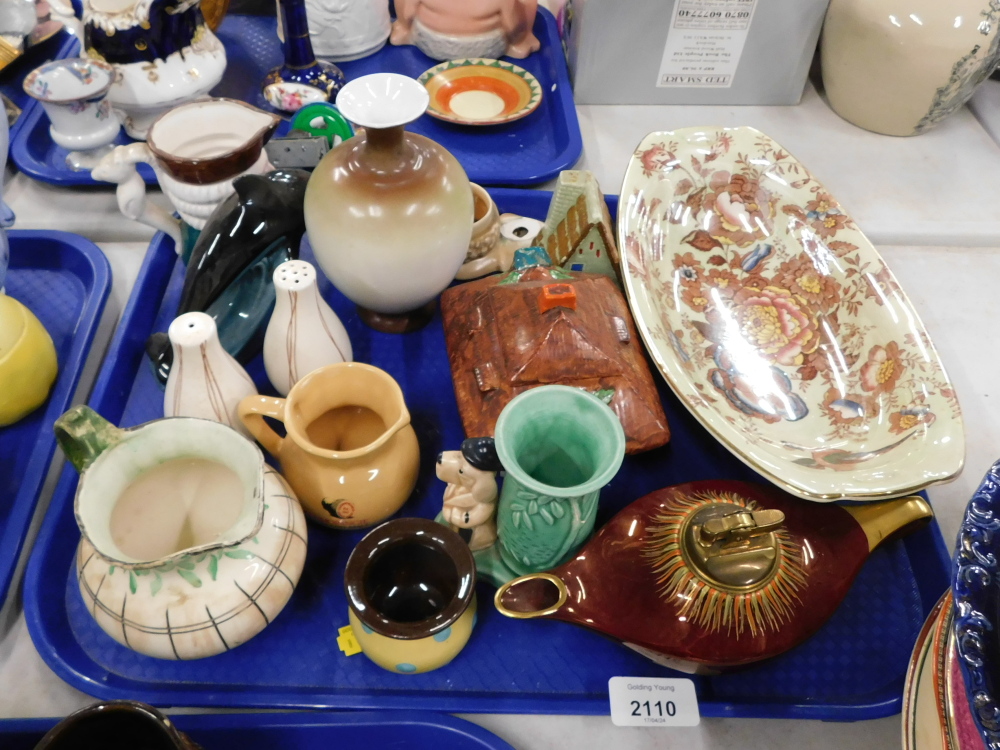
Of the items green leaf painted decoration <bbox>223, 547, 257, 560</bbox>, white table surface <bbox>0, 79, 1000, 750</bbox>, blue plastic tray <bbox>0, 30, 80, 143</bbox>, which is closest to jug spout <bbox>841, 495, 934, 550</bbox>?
white table surface <bbox>0, 79, 1000, 750</bbox>

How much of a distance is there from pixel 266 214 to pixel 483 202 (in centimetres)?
27

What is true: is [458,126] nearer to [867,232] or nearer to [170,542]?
[867,232]

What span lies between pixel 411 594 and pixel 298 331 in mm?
272

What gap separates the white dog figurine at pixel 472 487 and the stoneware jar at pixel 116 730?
10.0 inches

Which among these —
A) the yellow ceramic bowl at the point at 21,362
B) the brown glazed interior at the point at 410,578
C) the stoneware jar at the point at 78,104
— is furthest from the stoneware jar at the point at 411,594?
the stoneware jar at the point at 78,104

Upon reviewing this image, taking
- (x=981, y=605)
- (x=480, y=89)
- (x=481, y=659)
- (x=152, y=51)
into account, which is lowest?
(x=481, y=659)

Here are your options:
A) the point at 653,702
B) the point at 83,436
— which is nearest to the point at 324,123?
the point at 83,436

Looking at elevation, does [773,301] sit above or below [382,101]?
below

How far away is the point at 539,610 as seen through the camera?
563mm

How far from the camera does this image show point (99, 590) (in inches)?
21.1

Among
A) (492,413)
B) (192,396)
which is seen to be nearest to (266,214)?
(192,396)

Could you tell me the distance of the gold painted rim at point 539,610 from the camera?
55 centimetres

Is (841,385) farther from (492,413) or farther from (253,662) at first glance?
(253,662)

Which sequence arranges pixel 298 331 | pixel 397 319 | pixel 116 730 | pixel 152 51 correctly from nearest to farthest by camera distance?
pixel 116 730 → pixel 298 331 → pixel 397 319 → pixel 152 51
